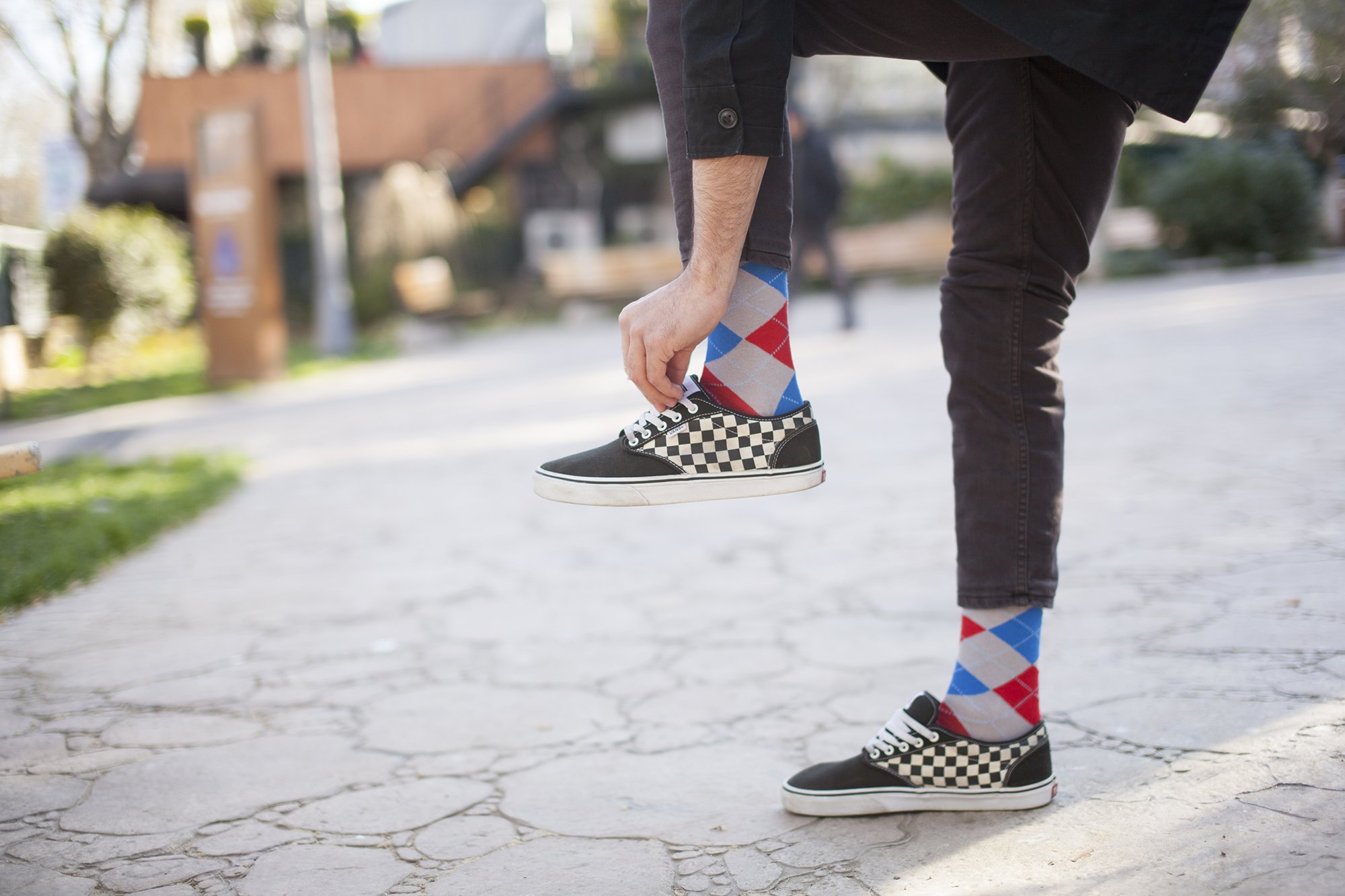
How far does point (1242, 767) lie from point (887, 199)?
47.5 feet

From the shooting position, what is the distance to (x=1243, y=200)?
1154cm

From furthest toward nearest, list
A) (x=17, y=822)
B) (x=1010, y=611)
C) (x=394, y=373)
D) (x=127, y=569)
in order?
(x=394, y=373), (x=127, y=569), (x=17, y=822), (x=1010, y=611)

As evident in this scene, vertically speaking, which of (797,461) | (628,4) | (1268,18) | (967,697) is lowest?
(967,697)

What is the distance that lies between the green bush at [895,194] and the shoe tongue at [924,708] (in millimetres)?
13969

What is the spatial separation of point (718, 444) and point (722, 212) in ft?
1.02

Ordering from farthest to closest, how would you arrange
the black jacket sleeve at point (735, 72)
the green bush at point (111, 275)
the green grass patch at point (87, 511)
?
the green bush at point (111, 275), the green grass patch at point (87, 511), the black jacket sleeve at point (735, 72)

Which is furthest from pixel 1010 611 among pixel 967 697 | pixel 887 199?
pixel 887 199

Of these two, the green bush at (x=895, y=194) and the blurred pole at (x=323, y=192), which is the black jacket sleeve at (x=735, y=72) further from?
the green bush at (x=895, y=194)

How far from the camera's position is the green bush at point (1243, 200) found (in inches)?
446

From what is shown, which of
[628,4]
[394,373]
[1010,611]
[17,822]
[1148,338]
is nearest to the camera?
[1010,611]

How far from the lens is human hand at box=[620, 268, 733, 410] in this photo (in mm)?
1360

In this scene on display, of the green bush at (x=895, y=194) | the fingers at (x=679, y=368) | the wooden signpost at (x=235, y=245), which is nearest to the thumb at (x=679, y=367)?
the fingers at (x=679, y=368)

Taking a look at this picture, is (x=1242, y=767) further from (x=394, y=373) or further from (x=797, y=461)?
(x=394, y=373)

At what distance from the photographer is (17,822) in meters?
1.58
